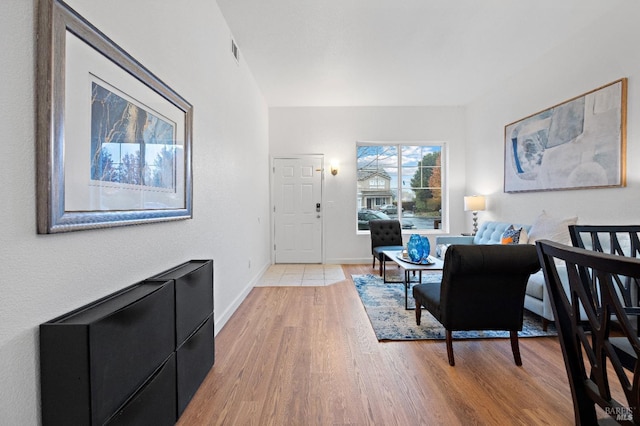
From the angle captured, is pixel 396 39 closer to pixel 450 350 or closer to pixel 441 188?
pixel 450 350


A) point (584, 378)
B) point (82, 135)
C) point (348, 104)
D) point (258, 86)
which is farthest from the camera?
point (348, 104)

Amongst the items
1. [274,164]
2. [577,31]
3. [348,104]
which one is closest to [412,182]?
[348,104]

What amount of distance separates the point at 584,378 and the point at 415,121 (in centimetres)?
540

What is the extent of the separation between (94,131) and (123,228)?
44 cm

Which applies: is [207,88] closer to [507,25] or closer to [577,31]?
[507,25]

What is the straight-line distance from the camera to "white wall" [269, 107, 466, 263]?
5543mm

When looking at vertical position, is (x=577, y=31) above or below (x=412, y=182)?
above

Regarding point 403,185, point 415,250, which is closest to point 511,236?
point 415,250

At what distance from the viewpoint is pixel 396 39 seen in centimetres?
326

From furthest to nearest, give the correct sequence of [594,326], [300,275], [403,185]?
[403,185]
[300,275]
[594,326]

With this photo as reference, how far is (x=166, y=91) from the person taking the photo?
170 cm

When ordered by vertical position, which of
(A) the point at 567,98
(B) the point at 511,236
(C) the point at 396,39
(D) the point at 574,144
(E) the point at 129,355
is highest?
(C) the point at 396,39

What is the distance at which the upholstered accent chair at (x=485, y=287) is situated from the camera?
1931mm

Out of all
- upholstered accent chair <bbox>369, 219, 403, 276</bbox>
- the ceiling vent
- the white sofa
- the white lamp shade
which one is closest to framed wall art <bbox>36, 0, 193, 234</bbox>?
the ceiling vent
